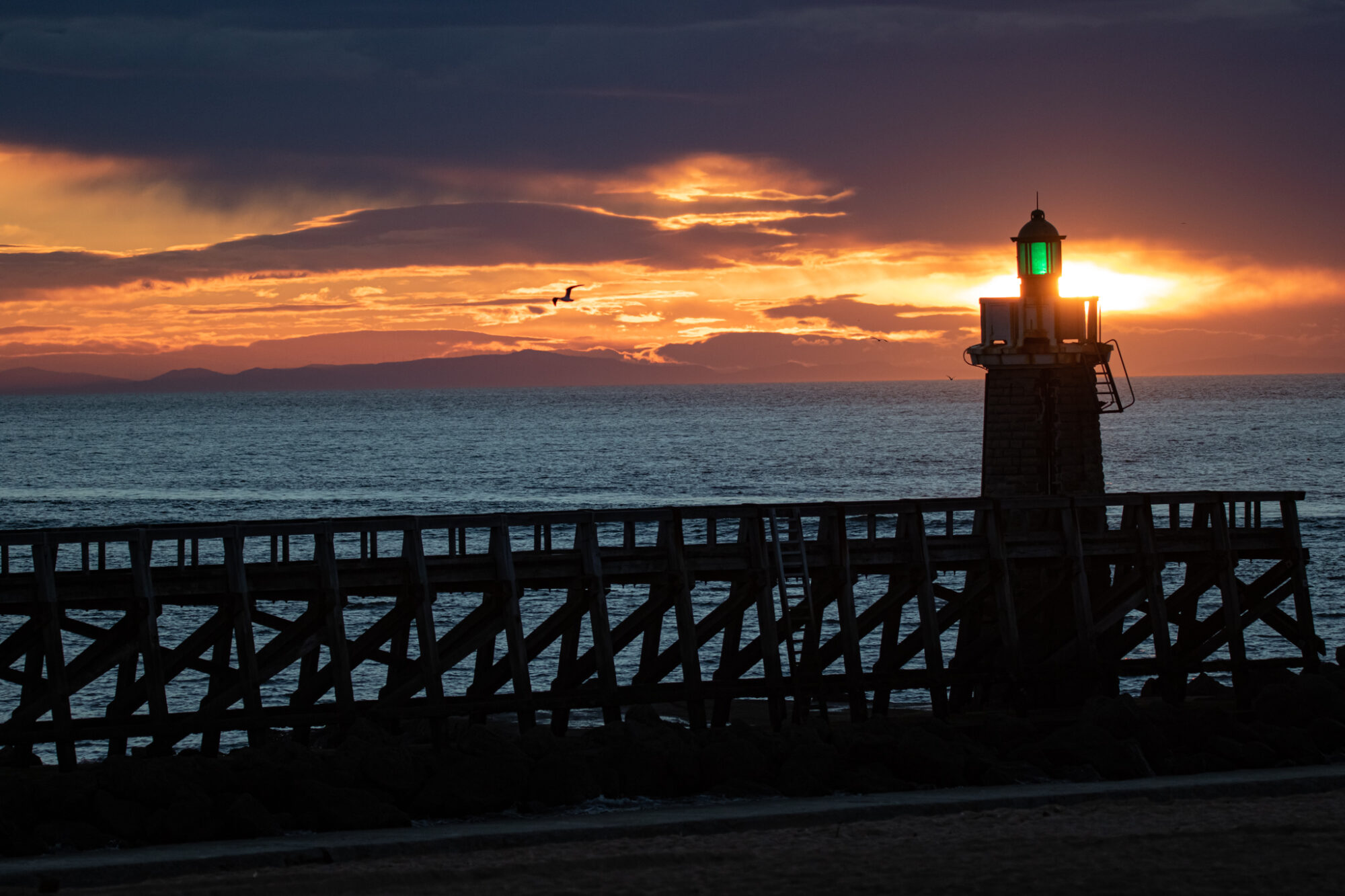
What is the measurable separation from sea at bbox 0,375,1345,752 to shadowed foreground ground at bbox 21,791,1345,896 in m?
13.8

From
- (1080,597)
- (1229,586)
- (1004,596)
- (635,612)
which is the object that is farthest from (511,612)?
(1229,586)

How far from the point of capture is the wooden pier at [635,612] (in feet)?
52.5

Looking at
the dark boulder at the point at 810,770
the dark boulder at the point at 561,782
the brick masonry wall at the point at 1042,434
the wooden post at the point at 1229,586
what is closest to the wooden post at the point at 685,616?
the dark boulder at the point at 810,770

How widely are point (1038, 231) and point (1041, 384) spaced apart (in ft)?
8.09

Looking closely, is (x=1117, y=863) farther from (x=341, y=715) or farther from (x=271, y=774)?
(x=341, y=715)

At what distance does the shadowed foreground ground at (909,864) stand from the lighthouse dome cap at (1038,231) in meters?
12.1

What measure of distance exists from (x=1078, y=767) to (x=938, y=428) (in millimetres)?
126943

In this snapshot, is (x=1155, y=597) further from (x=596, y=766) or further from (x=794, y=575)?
(x=596, y=766)

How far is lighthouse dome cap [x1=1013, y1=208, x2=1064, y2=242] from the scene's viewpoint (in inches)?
901

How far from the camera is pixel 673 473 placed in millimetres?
86812

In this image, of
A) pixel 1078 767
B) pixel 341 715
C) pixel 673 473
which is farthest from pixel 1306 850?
pixel 673 473

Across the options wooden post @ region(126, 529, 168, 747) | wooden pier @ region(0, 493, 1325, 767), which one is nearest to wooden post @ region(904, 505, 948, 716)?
wooden pier @ region(0, 493, 1325, 767)

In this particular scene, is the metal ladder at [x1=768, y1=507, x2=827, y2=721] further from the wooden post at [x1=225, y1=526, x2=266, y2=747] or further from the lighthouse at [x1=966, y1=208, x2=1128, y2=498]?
the wooden post at [x1=225, y1=526, x2=266, y2=747]

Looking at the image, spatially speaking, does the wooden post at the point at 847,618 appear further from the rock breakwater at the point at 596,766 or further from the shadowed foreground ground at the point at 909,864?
the shadowed foreground ground at the point at 909,864
